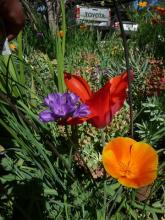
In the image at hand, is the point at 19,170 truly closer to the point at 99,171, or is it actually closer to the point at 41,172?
the point at 41,172

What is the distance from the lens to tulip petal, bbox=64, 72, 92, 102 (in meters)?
1.17

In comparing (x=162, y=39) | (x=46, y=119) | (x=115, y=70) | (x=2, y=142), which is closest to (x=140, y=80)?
(x=115, y=70)

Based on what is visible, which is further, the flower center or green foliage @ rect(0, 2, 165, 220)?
green foliage @ rect(0, 2, 165, 220)

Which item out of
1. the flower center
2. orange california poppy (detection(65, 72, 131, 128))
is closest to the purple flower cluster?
orange california poppy (detection(65, 72, 131, 128))

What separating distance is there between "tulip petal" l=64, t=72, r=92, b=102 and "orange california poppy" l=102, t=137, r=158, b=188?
0.70ft

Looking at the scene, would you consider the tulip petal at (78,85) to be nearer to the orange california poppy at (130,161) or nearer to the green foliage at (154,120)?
the orange california poppy at (130,161)

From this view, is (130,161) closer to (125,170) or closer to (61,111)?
(125,170)

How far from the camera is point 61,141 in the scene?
1.70m

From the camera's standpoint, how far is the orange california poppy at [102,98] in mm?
1094

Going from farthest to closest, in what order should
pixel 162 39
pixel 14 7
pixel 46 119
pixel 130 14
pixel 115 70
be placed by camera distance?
pixel 130 14 → pixel 162 39 → pixel 115 70 → pixel 14 7 → pixel 46 119

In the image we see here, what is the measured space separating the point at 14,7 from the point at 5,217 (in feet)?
2.25

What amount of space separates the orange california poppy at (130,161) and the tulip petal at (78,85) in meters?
0.21

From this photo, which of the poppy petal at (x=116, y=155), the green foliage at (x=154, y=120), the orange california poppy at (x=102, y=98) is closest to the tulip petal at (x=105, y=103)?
the orange california poppy at (x=102, y=98)

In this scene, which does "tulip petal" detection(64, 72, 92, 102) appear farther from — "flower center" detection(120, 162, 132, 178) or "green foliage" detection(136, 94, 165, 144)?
"green foliage" detection(136, 94, 165, 144)
